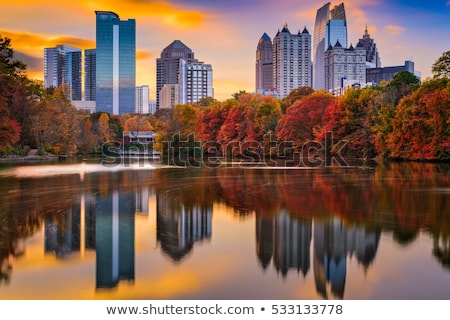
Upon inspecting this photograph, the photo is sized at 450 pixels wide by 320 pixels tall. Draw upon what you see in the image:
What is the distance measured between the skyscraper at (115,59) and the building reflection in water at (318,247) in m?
41.1

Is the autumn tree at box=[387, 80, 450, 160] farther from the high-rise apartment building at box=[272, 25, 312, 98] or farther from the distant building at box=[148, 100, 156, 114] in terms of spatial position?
the distant building at box=[148, 100, 156, 114]

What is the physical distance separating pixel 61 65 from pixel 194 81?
29.3m

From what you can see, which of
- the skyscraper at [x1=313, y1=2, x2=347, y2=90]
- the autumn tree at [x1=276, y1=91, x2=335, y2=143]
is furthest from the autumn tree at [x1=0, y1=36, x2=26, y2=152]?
the skyscraper at [x1=313, y1=2, x2=347, y2=90]

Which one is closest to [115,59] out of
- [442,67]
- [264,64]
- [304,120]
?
[304,120]

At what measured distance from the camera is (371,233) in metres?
8.01

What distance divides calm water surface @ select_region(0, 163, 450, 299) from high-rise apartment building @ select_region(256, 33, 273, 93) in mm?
120441

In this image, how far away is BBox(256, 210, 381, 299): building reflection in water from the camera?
232 inches

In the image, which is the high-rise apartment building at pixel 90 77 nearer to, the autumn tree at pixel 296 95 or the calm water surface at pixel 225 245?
the autumn tree at pixel 296 95

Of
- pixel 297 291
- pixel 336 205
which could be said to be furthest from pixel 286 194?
pixel 297 291

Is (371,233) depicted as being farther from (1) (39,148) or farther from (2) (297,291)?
(1) (39,148)

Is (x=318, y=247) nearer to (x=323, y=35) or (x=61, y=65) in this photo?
(x=61, y=65)

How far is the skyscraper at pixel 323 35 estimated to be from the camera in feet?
437

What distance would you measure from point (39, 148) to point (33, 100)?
3.84 meters

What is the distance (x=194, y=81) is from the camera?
324ft
